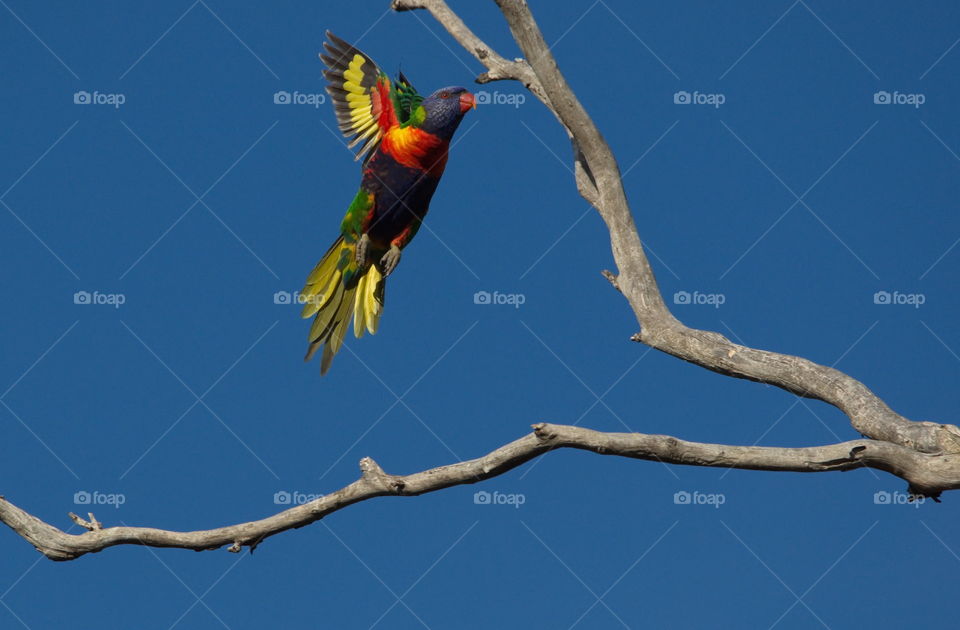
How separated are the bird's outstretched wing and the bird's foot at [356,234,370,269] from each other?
736mm

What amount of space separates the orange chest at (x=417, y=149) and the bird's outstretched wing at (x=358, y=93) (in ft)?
0.76

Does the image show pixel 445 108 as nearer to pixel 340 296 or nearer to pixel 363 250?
pixel 363 250

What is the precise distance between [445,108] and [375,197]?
2.78ft

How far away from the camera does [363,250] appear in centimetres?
784

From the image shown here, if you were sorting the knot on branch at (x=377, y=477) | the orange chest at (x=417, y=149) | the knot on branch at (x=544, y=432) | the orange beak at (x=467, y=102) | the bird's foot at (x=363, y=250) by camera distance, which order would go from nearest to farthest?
the knot on branch at (x=544, y=432) → the knot on branch at (x=377, y=477) → the orange beak at (x=467, y=102) → the orange chest at (x=417, y=149) → the bird's foot at (x=363, y=250)

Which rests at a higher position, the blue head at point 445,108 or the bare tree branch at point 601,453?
the blue head at point 445,108

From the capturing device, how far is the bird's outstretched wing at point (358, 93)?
8047mm

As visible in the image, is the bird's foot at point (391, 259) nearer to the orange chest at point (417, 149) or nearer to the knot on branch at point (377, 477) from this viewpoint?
the orange chest at point (417, 149)

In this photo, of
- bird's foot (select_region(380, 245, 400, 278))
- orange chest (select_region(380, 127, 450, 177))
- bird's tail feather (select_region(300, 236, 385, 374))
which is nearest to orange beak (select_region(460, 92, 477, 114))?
orange chest (select_region(380, 127, 450, 177))

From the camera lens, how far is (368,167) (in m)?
7.94

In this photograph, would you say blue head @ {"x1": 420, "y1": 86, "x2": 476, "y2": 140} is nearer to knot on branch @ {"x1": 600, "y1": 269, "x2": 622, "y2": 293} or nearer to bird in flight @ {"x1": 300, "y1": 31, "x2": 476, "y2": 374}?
bird in flight @ {"x1": 300, "y1": 31, "x2": 476, "y2": 374}

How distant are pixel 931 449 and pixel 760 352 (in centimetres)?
101

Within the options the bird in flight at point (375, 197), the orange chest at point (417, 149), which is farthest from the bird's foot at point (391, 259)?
the orange chest at point (417, 149)

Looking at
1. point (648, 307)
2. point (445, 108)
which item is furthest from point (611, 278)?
point (445, 108)
